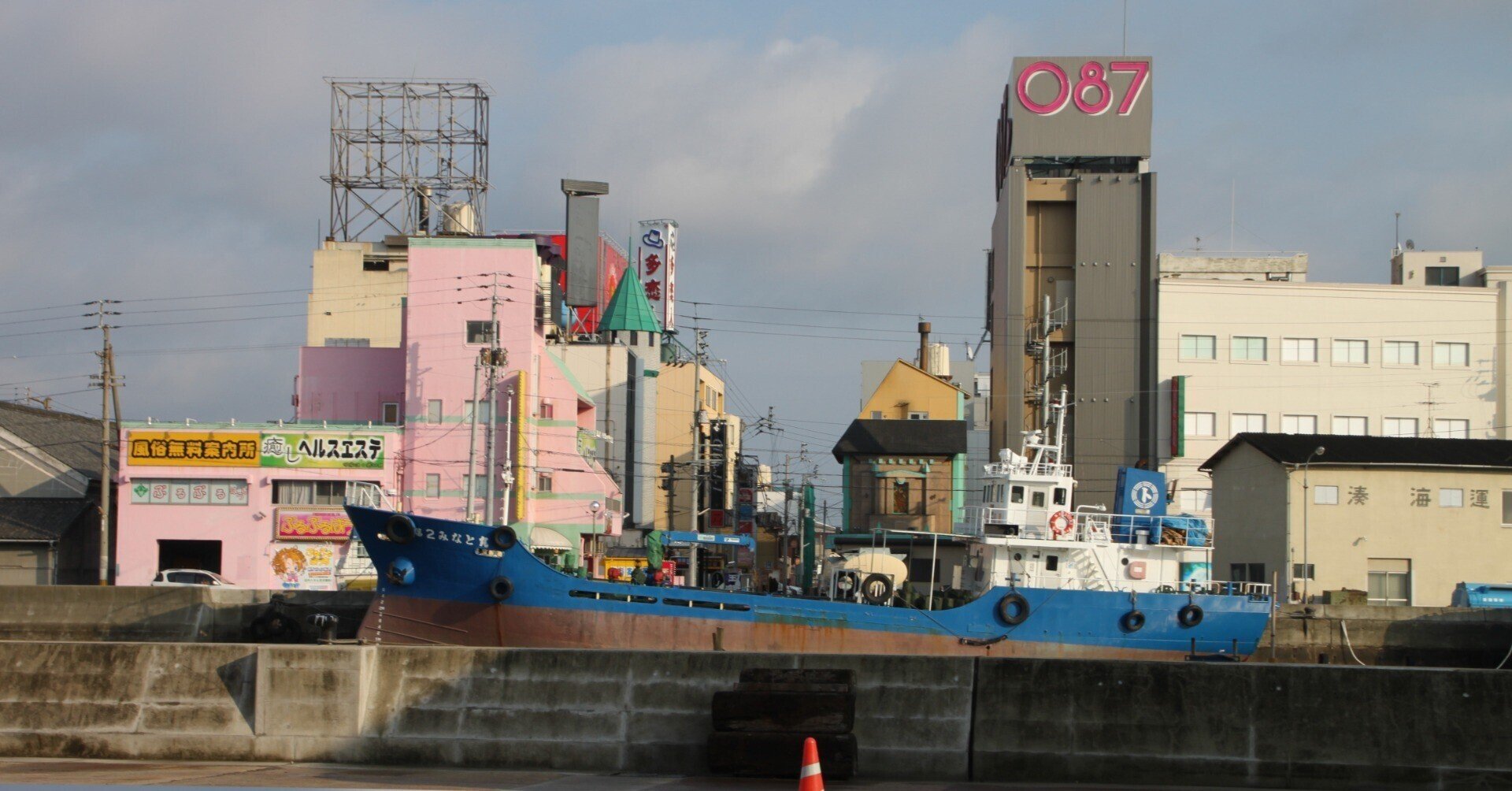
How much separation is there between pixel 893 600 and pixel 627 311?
175 ft

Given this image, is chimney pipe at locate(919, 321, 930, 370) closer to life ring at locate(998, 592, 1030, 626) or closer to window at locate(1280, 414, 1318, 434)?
window at locate(1280, 414, 1318, 434)

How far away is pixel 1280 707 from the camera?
43.8 feet

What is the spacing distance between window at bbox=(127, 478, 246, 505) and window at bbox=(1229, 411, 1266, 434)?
49462mm

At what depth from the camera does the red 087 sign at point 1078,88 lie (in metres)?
70.1

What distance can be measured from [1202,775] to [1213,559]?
43.4 metres

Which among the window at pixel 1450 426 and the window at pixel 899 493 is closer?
the window at pixel 899 493

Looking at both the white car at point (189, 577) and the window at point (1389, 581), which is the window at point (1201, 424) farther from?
the white car at point (189, 577)

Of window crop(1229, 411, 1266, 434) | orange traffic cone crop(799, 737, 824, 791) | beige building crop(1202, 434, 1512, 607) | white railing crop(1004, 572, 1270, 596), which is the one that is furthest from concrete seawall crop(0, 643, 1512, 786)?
window crop(1229, 411, 1266, 434)

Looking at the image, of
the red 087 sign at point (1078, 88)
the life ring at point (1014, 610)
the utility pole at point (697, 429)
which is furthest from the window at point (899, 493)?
the life ring at point (1014, 610)

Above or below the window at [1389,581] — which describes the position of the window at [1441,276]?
above

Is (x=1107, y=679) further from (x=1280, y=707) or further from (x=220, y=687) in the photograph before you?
(x=220, y=687)

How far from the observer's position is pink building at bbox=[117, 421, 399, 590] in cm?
5019

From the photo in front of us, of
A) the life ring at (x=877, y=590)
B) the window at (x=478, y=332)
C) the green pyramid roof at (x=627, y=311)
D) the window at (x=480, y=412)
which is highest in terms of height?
the green pyramid roof at (x=627, y=311)

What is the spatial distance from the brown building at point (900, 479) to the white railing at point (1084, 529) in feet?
110
